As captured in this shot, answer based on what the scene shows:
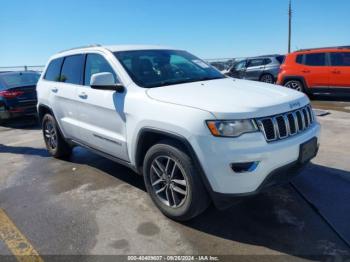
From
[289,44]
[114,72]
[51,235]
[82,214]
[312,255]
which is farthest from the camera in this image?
[289,44]

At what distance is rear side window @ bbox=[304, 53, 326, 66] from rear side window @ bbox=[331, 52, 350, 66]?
0.29m

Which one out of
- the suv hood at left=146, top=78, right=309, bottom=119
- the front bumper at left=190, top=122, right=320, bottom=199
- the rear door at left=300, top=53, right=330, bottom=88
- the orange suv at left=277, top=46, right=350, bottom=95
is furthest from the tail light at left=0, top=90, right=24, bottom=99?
the rear door at left=300, top=53, right=330, bottom=88

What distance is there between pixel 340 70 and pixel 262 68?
5612mm

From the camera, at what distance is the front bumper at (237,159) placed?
9.46 ft

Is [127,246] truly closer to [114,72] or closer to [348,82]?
[114,72]

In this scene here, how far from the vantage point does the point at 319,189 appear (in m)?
4.08

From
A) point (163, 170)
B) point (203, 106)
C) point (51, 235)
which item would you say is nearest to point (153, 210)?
point (163, 170)

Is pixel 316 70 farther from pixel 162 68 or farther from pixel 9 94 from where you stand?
pixel 9 94

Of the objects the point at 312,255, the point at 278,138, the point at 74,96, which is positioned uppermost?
the point at 74,96

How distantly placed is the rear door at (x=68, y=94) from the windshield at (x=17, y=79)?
14.9 ft

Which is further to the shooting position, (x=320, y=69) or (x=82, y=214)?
(x=320, y=69)

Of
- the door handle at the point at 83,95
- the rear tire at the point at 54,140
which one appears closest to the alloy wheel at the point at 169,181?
the door handle at the point at 83,95

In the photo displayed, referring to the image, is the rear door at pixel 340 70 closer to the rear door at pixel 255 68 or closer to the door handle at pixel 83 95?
the rear door at pixel 255 68

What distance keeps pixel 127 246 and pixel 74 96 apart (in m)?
2.45
